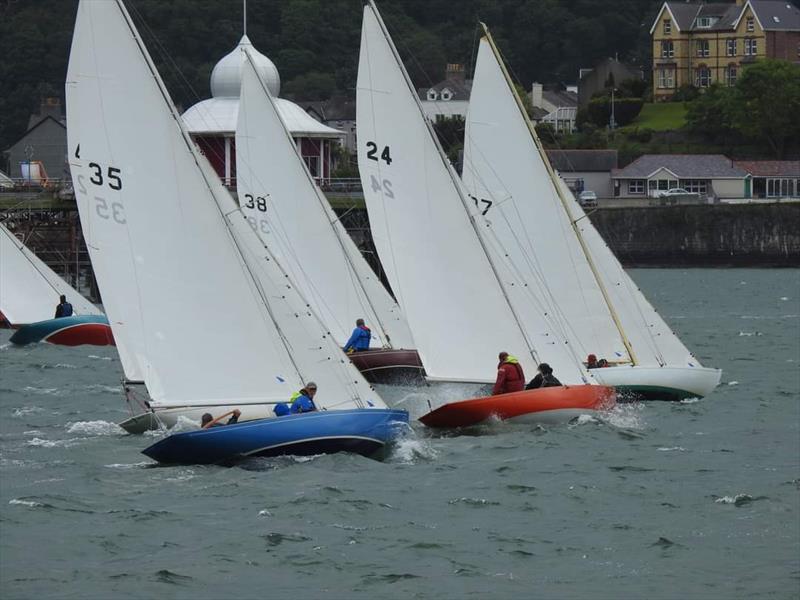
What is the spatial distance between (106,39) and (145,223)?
2584 mm

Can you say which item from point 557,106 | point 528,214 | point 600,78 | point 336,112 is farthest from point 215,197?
point 557,106

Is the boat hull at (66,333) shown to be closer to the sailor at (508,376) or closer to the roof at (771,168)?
the sailor at (508,376)

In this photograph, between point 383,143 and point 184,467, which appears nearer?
point 184,467

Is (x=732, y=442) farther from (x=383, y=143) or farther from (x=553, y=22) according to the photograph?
(x=553, y=22)

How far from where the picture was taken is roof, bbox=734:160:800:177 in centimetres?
12488

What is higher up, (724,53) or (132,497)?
(724,53)

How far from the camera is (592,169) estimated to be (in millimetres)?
125625

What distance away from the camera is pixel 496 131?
3878 cm

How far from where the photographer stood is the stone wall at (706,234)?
364 feet

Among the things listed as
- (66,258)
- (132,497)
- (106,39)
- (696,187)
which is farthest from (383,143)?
(696,187)

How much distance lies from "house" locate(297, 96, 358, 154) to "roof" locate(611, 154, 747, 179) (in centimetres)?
2997

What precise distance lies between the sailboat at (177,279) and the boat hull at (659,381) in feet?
27.6

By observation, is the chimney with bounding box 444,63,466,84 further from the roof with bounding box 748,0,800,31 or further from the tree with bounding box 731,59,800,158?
the tree with bounding box 731,59,800,158

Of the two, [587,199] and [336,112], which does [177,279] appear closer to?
[587,199]
